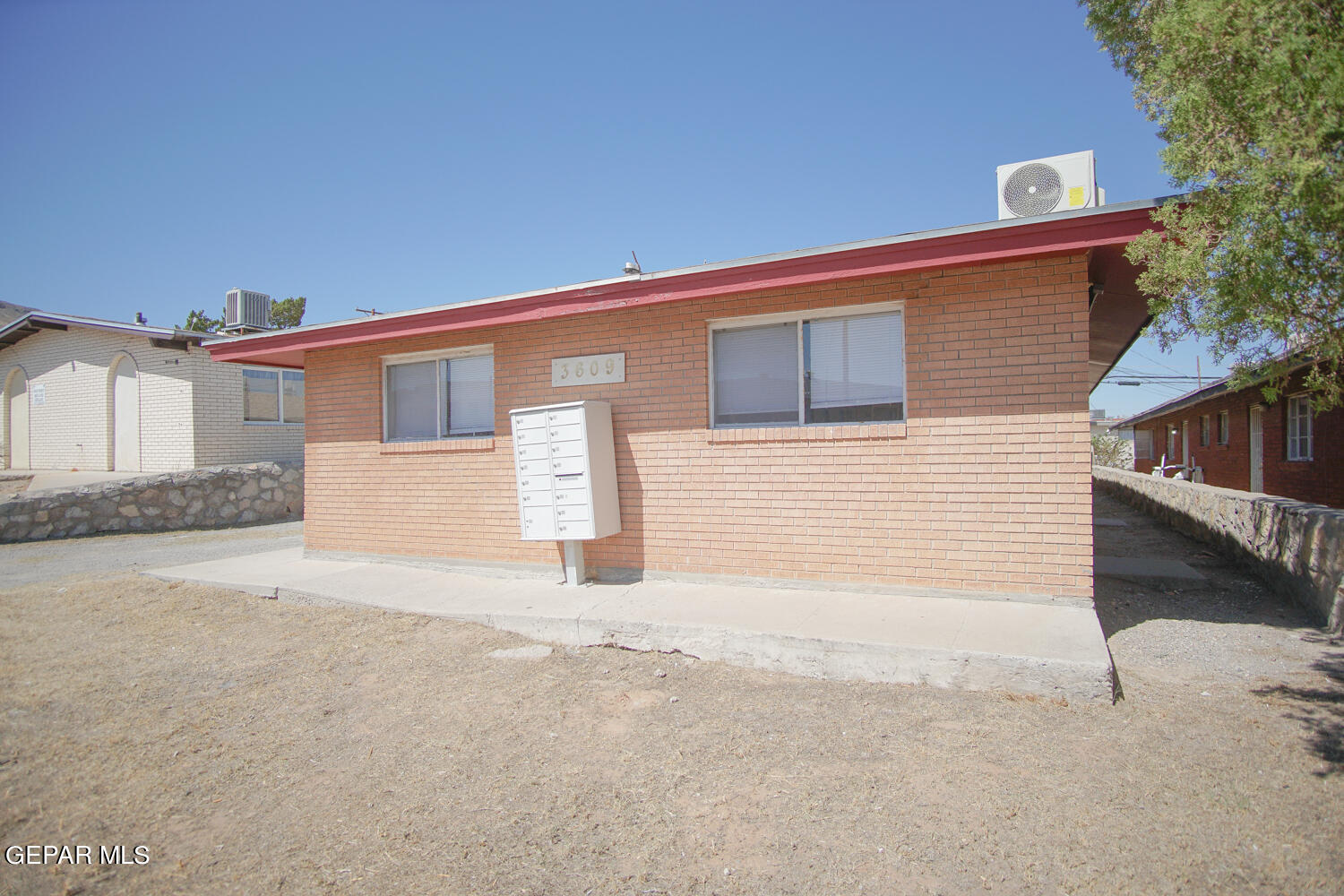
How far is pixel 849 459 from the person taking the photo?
6121 mm

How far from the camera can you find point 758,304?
6.46 m

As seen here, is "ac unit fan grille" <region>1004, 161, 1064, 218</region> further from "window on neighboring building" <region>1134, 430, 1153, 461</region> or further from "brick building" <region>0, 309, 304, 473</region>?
"window on neighboring building" <region>1134, 430, 1153, 461</region>

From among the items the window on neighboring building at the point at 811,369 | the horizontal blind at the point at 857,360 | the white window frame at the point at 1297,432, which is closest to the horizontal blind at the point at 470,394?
the window on neighboring building at the point at 811,369

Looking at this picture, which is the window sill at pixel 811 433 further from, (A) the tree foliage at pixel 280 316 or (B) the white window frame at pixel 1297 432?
(A) the tree foliage at pixel 280 316

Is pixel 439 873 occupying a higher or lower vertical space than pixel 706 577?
lower

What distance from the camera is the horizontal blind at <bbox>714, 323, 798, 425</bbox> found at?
6.46 m

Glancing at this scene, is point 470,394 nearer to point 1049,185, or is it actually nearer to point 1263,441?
point 1049,185

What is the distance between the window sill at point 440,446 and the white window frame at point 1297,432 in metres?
13.2

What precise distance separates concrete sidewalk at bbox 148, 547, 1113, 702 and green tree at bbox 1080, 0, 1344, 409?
1.95 meters

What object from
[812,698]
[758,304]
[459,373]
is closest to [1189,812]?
[812,698]

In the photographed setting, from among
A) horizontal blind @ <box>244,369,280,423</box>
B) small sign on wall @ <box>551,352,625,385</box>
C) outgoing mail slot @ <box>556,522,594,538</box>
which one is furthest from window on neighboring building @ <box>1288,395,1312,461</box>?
horizontal blind @ <box>244,369,280,423</box>

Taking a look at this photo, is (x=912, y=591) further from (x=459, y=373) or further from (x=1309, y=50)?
(x=459, y=373)

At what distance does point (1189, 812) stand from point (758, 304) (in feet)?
15.2

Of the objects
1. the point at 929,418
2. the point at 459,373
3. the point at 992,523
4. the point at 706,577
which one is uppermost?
the point at 459,373
